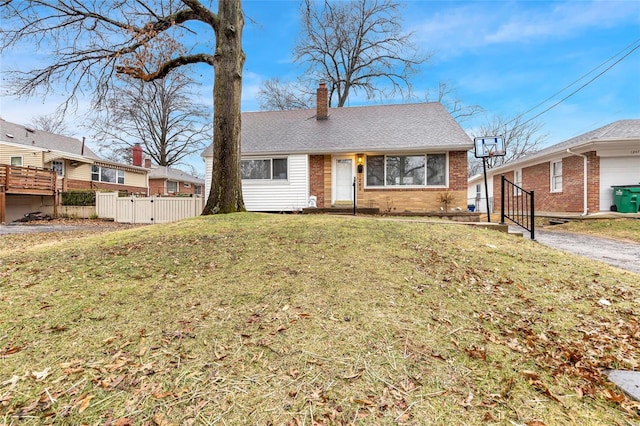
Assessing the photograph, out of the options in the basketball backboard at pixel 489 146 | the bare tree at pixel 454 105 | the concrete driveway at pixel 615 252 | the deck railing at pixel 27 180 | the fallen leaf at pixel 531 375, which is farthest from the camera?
the bare tree at pixel 454 105

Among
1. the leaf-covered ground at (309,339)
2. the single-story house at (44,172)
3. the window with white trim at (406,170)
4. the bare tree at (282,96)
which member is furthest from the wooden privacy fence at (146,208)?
the bare tree at (282,96)

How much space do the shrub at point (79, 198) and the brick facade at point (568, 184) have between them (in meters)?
22.1

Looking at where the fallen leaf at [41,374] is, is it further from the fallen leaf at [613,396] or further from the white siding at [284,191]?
the white siding at [284,191]

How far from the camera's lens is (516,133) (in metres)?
29.6

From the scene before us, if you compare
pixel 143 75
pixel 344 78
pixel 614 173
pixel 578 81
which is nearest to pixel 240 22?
pixel 143 75

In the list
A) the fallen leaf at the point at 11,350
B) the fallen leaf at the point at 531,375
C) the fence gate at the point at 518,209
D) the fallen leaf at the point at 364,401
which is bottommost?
the fallen leaf at the point at 531,375

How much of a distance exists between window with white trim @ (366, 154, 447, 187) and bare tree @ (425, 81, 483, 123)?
1486cm

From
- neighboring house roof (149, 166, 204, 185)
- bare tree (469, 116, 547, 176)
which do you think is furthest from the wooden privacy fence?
bare tree (469, 116, 547, 176)

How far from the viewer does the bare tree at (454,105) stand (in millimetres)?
24159

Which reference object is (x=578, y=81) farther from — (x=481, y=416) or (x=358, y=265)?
(x=481, y=416)

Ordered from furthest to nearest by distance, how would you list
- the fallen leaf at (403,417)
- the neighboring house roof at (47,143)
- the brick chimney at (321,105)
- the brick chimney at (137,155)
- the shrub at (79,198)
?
1. the brick chimney at (137,155)
2. the neighboring house roof at (47,143)
3. the shrub at (79,198)
4. the brick chimney at (321,105)
5. the fallen leaf at (403,417)

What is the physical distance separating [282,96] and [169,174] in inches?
559

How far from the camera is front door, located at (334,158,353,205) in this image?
1288 cm

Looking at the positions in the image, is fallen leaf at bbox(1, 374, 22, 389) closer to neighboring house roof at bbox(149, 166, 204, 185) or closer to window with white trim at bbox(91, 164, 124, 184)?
window with white trim at bbox(91, 164, 124, 184)
